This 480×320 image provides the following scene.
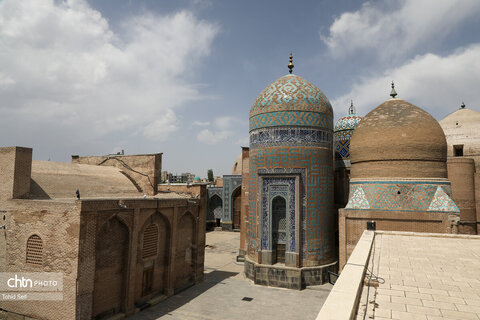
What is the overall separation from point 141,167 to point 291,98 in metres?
9.06

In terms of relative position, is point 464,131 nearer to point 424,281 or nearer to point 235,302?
point 235,302

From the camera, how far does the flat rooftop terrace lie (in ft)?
14.0

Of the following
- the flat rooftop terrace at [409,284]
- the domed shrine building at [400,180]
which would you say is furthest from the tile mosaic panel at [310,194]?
the flat rooftop terrace at [409,284]

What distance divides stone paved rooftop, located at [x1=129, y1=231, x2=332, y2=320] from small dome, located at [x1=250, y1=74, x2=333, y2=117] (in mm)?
8702

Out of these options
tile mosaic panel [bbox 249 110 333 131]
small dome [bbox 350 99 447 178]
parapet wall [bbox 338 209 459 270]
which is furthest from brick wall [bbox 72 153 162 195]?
small dome [bbox 350 99 447 178]

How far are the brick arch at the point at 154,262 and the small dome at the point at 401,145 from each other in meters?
10.1

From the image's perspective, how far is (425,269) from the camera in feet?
21.5

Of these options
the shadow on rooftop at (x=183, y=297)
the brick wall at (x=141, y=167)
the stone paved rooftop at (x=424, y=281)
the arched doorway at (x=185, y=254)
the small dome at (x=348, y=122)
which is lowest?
the shadow on rooftop at (x=183, y=297)

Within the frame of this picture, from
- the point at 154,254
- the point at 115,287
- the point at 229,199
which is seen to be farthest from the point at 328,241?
the point at 229,199

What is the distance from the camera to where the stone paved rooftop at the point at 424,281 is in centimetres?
440

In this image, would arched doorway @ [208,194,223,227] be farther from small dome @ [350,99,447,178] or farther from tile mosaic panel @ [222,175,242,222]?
small dome @ [350,99,447,178]

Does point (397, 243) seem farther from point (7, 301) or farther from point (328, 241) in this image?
point (7, 301)

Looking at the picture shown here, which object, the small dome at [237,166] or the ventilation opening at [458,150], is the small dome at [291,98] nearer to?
the ventilation opening at [458,150]

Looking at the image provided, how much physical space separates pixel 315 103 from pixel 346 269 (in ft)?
38.1
